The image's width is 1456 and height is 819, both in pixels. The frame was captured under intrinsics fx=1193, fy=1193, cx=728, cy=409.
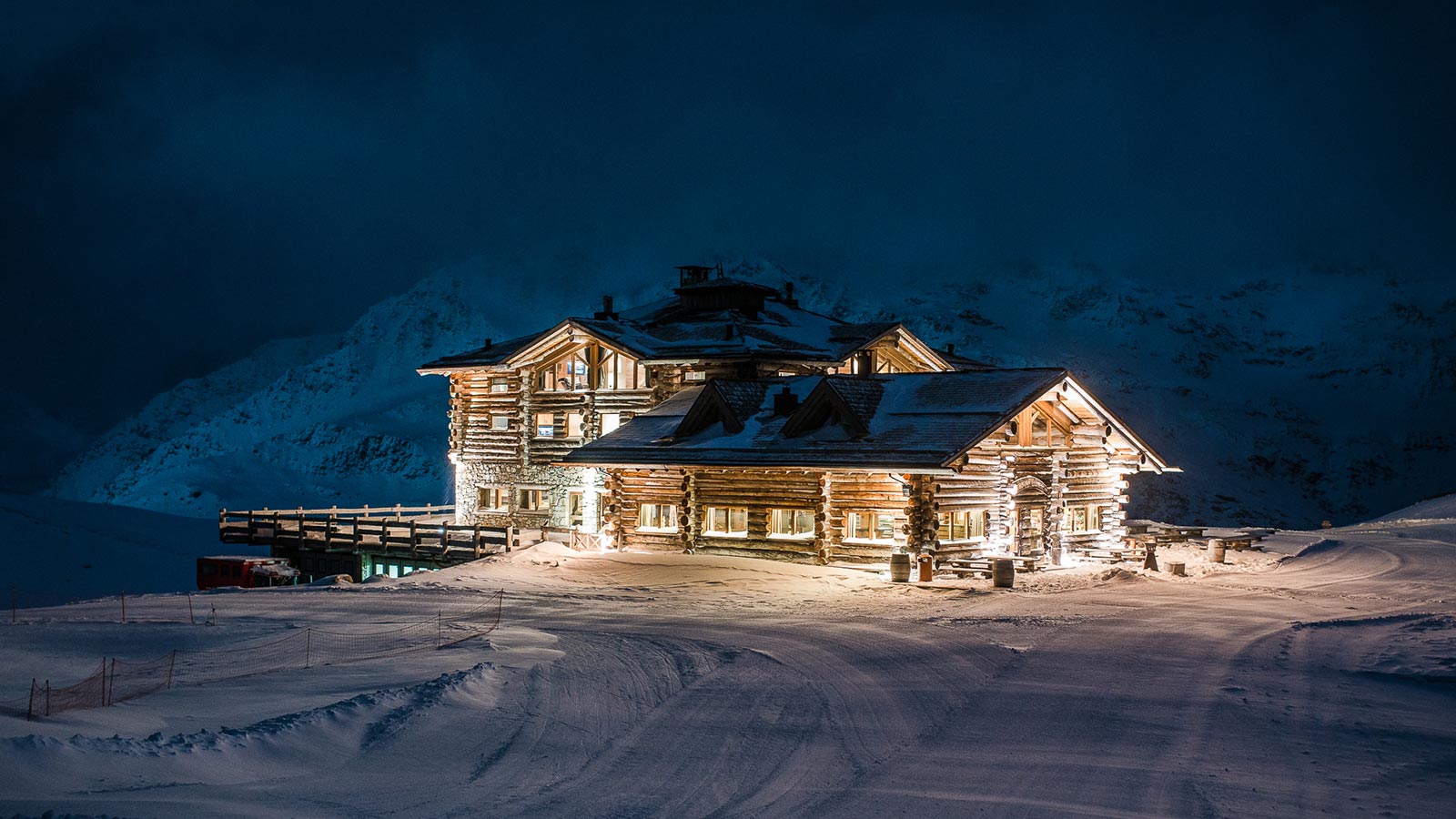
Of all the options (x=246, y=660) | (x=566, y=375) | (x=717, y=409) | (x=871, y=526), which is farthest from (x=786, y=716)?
(x=566, y=375)

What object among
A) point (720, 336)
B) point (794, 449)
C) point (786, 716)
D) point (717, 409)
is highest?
point (720, 336)

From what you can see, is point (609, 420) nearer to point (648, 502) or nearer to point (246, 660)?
point (648, 502)

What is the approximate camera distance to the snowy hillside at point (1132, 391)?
102 metres

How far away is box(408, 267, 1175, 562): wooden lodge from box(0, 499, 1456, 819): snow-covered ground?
7.35 meters

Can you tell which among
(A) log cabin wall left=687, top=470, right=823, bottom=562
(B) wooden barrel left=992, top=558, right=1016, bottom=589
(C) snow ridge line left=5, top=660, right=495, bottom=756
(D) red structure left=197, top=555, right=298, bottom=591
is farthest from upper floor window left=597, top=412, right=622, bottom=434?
(C) snow ridge line left=5, top=660, right=495, bottom=756

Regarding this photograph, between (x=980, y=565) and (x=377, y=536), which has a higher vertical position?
(x=377, y=536)

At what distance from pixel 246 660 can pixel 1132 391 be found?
114708mm

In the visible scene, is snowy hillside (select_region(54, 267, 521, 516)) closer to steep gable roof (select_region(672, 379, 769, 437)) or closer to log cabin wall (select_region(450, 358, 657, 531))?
log cabin wall (select_region(450, 358, 657, 531))

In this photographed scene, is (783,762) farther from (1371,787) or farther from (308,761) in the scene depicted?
(1371,787)

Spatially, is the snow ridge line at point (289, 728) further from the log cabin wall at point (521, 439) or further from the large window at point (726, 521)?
the log cabin wall at point (521, 439)

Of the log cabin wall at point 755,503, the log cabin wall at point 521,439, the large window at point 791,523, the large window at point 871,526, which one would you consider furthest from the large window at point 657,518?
the log cabin wall at point 521,439

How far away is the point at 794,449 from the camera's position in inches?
1417

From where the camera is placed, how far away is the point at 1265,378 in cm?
13562

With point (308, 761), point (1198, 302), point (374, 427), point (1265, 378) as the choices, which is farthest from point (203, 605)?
point (1198, 302)
